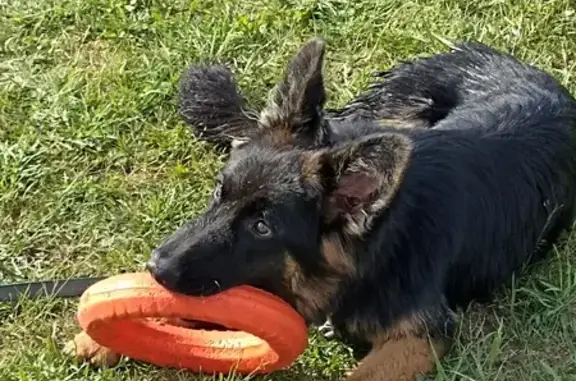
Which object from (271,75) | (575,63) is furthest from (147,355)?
(575,63)

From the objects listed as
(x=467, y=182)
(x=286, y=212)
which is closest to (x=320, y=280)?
(x=286, y=212)

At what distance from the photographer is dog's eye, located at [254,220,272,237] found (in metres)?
3.73

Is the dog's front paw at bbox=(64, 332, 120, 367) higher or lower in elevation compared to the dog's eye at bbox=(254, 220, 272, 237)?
lower

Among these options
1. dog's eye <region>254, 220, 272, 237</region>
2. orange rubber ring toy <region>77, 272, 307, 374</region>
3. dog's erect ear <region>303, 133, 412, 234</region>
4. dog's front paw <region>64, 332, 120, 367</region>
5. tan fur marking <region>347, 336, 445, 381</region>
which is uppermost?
dog's erect ear <region>303, 133, 412, 234</region>

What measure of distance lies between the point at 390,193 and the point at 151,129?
2250 mm

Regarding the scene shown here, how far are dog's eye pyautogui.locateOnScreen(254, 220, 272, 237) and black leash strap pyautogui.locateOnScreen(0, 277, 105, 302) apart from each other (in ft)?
3.61

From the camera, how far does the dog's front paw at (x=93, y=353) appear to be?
422cm

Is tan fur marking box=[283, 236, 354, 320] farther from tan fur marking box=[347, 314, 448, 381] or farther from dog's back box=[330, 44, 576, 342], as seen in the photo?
tan fur marking box=[347, 314, 448, 381]

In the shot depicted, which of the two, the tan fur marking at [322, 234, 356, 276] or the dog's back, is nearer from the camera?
the tan fur marking at [322, 234, 356, 276]

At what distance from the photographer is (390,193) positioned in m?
3.49

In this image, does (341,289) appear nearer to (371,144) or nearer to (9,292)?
(371,144)

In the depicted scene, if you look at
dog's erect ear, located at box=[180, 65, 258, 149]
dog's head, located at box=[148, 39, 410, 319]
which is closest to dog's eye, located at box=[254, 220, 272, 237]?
dog's head, located at box=[148, 39, 410, 319]

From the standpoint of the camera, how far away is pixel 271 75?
5.80m

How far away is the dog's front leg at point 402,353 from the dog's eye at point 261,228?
0.80 m
